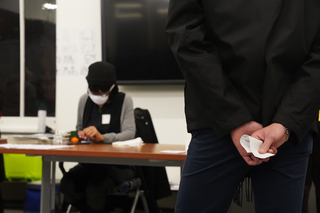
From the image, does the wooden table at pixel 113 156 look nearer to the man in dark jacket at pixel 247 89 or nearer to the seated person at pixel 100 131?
the seated person at pixel 100 131

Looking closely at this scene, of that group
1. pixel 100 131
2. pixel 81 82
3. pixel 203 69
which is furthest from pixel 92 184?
pixel 203 69

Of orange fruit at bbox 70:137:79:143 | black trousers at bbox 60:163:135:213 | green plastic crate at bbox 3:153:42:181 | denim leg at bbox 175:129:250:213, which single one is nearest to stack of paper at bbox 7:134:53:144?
orange fruit at bbox 70:137:79:143

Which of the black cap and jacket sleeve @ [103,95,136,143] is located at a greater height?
the black cap

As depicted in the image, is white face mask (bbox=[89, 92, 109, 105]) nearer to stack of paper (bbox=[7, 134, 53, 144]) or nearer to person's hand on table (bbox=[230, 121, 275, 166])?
stack of paper (bbox=[7, 134, 53, 144])

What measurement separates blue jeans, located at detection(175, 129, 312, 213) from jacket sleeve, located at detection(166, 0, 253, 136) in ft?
0.21

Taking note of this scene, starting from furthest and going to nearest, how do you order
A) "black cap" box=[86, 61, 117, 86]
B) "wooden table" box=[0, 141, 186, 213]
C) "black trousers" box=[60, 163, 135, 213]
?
1. "black cap" box=[86, 61, 117, 86]
2. "black trousers" box=[60, 163, 135, 213]
3. "wooden table" box=[0, 141, 186, 213]

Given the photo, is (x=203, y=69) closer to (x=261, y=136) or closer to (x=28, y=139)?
(x=261, y=136)

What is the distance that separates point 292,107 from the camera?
2.89 ft

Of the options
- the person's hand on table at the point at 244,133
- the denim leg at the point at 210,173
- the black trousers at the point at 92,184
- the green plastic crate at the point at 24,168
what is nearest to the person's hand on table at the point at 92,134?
the black trousers at the point at 92,184

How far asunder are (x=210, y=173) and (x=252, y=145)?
142mm

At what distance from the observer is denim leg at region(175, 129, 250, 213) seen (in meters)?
0.92

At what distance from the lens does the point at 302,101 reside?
2.92 feet

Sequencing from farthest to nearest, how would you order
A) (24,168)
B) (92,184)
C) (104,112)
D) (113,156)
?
(24,168) < (104,112) < (92,184) < (113,156)

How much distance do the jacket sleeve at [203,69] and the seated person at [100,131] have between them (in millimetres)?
1941
